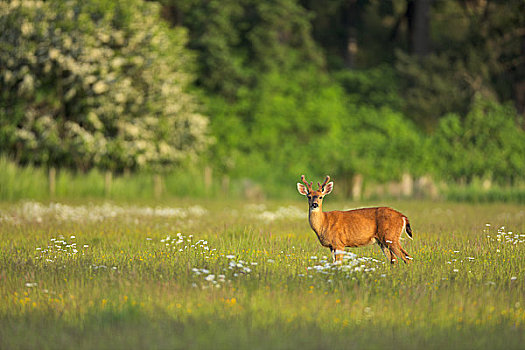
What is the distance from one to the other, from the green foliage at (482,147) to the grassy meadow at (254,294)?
2426 centimetres

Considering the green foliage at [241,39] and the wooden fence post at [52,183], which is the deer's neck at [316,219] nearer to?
the wooden fence post at [52,183]

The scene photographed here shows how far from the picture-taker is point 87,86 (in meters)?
36.3

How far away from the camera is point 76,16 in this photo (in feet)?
121

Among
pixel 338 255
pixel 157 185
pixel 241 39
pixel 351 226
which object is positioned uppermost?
pixel 241 39

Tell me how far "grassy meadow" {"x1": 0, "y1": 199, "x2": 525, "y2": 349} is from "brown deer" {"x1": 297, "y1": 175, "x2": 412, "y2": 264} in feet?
1.40

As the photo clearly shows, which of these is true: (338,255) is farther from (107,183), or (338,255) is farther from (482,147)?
(482,147)

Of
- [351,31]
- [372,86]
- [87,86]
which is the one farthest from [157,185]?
[351,31]

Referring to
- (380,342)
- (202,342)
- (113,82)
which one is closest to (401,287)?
(380,342)

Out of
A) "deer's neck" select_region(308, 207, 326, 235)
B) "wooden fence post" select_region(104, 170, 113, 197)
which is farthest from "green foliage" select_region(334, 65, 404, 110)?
"deer's neck" select_region(308, 207, 326, 235)

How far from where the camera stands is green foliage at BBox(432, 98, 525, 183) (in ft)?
137

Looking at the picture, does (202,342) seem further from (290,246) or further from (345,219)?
(290,246)

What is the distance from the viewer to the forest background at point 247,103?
3606 cm

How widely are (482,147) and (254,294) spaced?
34564 mm

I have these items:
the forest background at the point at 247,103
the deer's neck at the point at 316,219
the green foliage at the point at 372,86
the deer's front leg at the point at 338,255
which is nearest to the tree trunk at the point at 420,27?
the forest background at the point at 247,103
